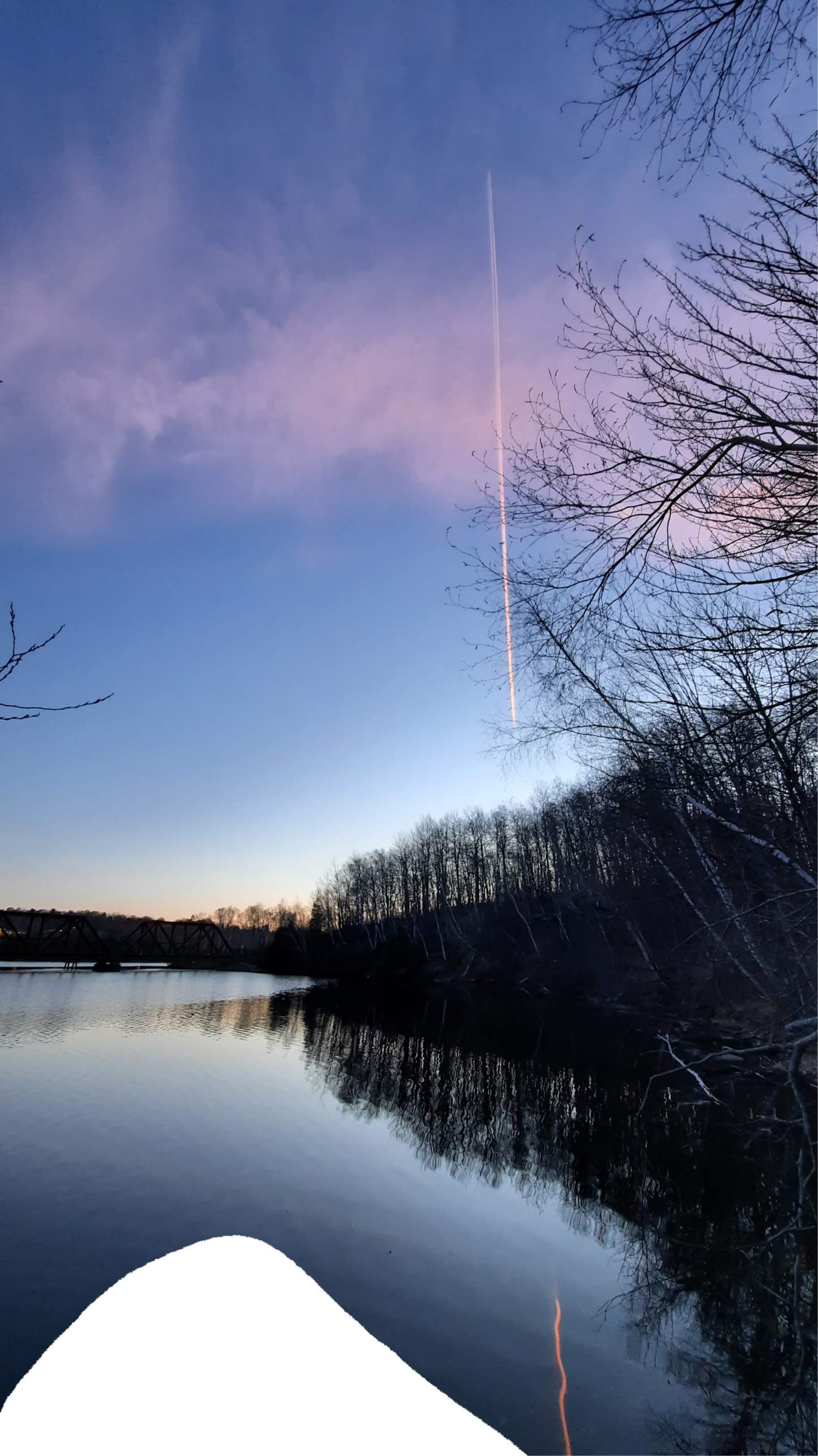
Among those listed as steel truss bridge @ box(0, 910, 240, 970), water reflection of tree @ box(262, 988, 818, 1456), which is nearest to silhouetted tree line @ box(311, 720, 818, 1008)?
water reflection of tree @ box(262, 988, 818, 1456)

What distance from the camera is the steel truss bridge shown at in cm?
5550

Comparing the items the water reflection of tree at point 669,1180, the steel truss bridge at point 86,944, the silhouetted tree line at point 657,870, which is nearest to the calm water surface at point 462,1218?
the water reflection of tree at point 669,1180

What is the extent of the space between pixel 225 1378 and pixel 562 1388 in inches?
181

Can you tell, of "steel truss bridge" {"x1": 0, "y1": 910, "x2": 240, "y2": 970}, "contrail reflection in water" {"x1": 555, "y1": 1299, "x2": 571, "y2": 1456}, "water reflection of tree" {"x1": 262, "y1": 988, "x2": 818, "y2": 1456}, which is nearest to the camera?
"contrail reflection in water" {"x1": 555, "y1": 1299, "x2": 571, "y2": 1456}

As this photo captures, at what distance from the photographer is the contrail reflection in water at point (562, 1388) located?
3713mm

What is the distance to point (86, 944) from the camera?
→ 226 ft

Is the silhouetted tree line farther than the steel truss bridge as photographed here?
No

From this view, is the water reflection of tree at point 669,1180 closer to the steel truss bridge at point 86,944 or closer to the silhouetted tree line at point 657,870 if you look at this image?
the silhouetted tree line at point 657,870

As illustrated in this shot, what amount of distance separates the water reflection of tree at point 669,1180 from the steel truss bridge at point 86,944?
47.2 m

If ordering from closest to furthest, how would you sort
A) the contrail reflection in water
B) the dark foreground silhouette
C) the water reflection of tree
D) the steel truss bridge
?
the dark foreground silhouette, the contrail reflection in water, the water reflection of tree, the steel truss bridge

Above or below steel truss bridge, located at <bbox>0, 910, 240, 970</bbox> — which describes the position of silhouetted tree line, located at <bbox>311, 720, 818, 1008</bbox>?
above

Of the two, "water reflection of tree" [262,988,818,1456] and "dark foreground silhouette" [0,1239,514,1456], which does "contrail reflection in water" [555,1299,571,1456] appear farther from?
"dark foreground silhouette" [0,1239,514,1456]

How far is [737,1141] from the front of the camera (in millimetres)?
10102

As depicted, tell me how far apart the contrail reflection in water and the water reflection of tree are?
570 mm
